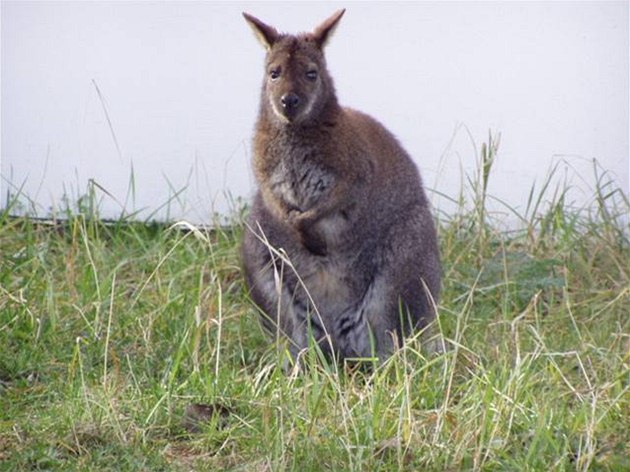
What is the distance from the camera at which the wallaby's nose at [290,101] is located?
18.9 ft

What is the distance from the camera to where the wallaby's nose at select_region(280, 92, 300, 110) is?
5.77m

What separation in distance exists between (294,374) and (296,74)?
137 cm

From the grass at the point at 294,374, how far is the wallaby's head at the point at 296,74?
0.74 metres

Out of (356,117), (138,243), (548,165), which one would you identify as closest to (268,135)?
(356,117)

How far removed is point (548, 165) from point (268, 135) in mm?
1726

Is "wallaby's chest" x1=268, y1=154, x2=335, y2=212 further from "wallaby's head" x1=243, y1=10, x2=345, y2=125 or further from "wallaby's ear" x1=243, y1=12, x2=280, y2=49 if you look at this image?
"wallaby's ear" x1=243, y1=12, x2=280, y2=49

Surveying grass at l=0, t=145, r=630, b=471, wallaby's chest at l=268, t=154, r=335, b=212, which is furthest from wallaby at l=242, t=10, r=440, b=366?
grass at l=0, t=145, r=630, b=471

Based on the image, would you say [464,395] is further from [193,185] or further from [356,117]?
[193,185]

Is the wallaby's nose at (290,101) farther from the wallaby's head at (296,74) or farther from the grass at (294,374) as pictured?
the grass at (294,374)

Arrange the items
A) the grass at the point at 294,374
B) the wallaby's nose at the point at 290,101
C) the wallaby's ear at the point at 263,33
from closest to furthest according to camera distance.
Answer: the grass at the point at 294,374 → the wallaby's nose at the point at 290,101 → the wallaby's ear at the point at 263,33

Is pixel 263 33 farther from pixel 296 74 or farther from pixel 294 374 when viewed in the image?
pixel 294 374

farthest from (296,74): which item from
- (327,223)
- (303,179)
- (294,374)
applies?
(294,374)

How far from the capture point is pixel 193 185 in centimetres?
727

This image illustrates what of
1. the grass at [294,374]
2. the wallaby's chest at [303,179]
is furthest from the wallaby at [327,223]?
the grass at [294,374]
